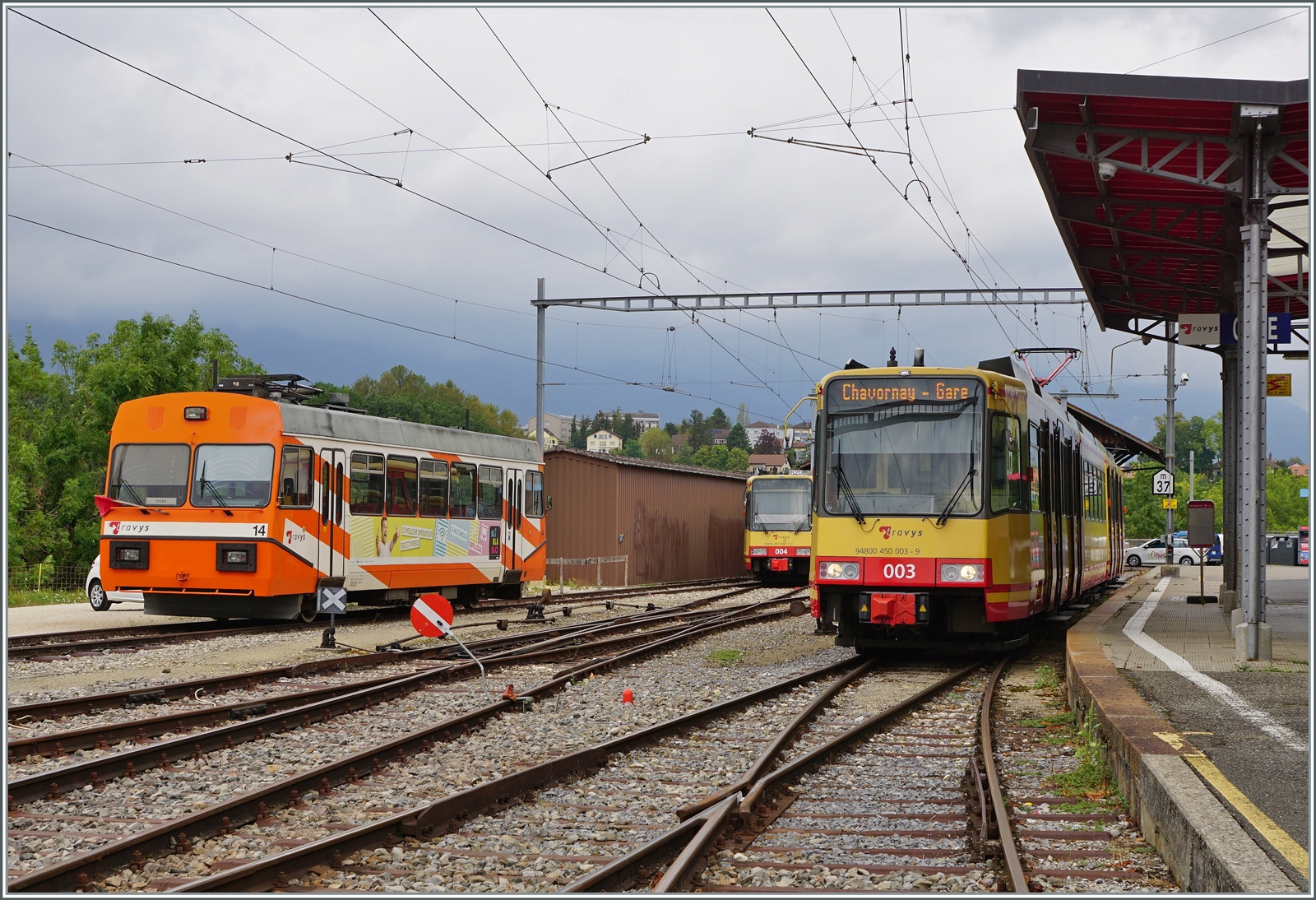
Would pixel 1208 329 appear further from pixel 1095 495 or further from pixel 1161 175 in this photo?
pixel 1095 495

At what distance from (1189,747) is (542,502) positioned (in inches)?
753

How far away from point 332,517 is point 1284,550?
43.2m

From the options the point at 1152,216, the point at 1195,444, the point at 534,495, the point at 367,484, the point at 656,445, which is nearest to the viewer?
the point at 1152,216

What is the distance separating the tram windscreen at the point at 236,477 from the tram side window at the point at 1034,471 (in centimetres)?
986

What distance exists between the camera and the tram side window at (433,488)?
65.8 ft

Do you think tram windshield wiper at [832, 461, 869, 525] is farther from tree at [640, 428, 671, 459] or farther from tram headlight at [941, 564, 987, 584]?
tree at [640, 428, 671, 459]

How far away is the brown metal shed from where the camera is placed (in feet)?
112

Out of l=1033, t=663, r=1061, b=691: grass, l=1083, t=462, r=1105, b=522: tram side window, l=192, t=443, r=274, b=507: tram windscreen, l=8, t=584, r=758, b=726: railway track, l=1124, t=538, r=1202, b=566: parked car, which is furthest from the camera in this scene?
l=1124, t=538, r=1202, b=566: parked car

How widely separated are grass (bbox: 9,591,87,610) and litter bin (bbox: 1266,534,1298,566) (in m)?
42.0

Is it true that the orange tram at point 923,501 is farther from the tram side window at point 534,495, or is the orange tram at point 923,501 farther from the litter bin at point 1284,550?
the litter bin at point 1284,550

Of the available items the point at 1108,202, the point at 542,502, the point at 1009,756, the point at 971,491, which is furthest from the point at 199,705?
the point at 542,502

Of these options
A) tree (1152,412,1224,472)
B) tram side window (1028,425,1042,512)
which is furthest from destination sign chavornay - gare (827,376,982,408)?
tree (1152,412,1224,472)

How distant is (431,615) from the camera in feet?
39.2

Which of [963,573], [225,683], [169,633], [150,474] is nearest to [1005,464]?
[963,573]
